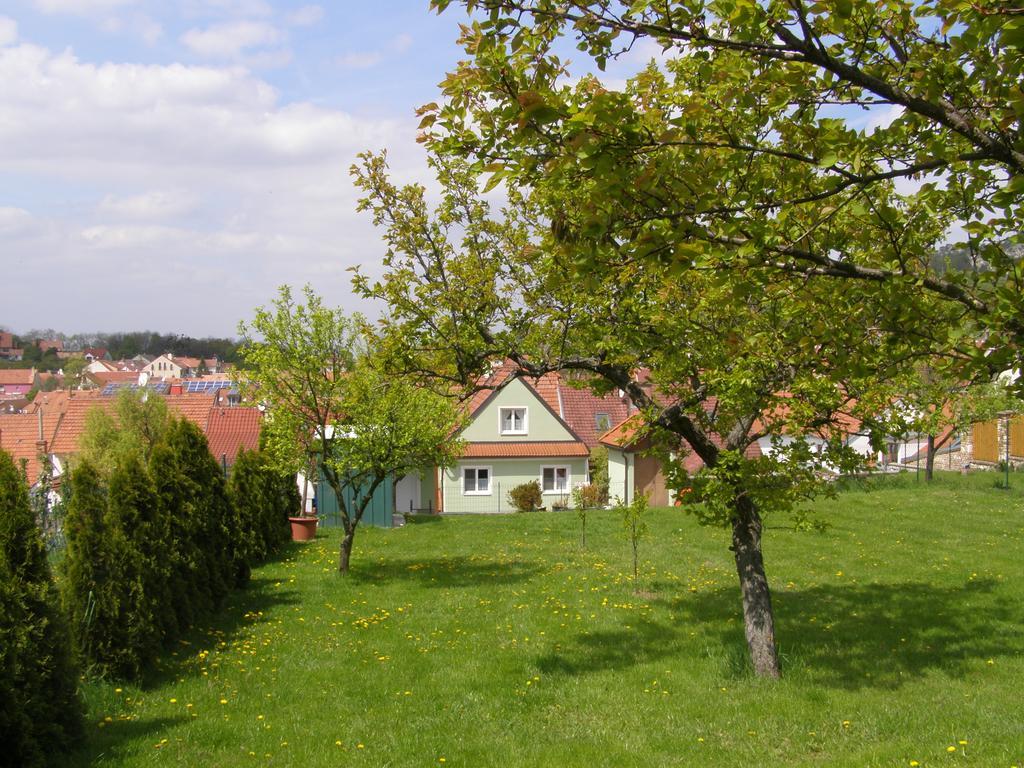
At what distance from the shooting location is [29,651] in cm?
573

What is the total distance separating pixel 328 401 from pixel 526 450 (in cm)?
2170

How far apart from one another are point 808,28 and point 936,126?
195cm

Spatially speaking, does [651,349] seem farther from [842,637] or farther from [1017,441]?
[1017,441]

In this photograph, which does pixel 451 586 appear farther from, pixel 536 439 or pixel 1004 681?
pixel 536 439

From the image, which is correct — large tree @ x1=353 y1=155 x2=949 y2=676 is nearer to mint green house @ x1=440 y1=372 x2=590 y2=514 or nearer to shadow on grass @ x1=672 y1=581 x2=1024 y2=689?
shadow on grass @ x1=672 y1=581 x2=1024 y2=689

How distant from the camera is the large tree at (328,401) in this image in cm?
1401

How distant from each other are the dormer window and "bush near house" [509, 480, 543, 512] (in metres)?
3.45

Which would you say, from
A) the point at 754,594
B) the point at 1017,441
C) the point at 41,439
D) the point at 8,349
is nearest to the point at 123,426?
the point at 41,439

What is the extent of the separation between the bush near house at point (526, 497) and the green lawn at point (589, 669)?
55.3ft

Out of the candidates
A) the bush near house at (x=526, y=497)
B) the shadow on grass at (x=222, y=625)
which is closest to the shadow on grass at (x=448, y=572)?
the shadow on grass at (x=222, y=625)

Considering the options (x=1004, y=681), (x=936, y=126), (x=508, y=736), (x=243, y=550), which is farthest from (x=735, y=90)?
(x=243, y=550)

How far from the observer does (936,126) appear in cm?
473

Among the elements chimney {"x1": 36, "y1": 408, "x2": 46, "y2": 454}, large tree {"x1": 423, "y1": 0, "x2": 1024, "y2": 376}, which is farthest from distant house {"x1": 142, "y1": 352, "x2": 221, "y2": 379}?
large tree {"x1": 423, "y1": 0, "x2": 1024, "y2": 376}

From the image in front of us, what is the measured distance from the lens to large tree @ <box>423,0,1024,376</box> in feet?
11.4
